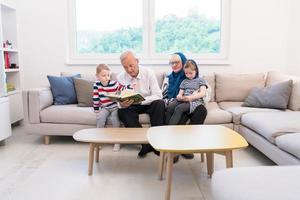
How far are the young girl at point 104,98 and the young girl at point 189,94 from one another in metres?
0.60

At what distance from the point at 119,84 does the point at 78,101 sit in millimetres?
617

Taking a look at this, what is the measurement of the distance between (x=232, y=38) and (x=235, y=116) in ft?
4.63

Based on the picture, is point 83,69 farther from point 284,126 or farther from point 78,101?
point 284,126

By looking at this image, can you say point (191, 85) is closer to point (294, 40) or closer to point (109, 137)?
point (109, 137)

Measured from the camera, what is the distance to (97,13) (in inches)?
163

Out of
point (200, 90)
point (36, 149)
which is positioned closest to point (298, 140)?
point (200, 90)

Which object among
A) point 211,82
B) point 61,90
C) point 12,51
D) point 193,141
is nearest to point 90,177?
point 193,141

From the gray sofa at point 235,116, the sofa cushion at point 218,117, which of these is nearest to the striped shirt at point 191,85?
the sofa cushion at point 218,117

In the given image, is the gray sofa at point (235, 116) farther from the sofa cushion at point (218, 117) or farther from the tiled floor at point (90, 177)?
the tiled floor at point (90, 177)

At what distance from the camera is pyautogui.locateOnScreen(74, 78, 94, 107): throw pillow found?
3465 millimetres

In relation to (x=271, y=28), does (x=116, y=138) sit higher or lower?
lower

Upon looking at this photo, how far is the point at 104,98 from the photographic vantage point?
3.16 metres

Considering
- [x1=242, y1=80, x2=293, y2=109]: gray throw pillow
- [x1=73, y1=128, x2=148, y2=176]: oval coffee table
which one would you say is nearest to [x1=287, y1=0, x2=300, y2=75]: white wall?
[x1=242, y1=80, x2=293, y2=109]: gray throw pillow

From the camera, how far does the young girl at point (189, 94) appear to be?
2936mm
